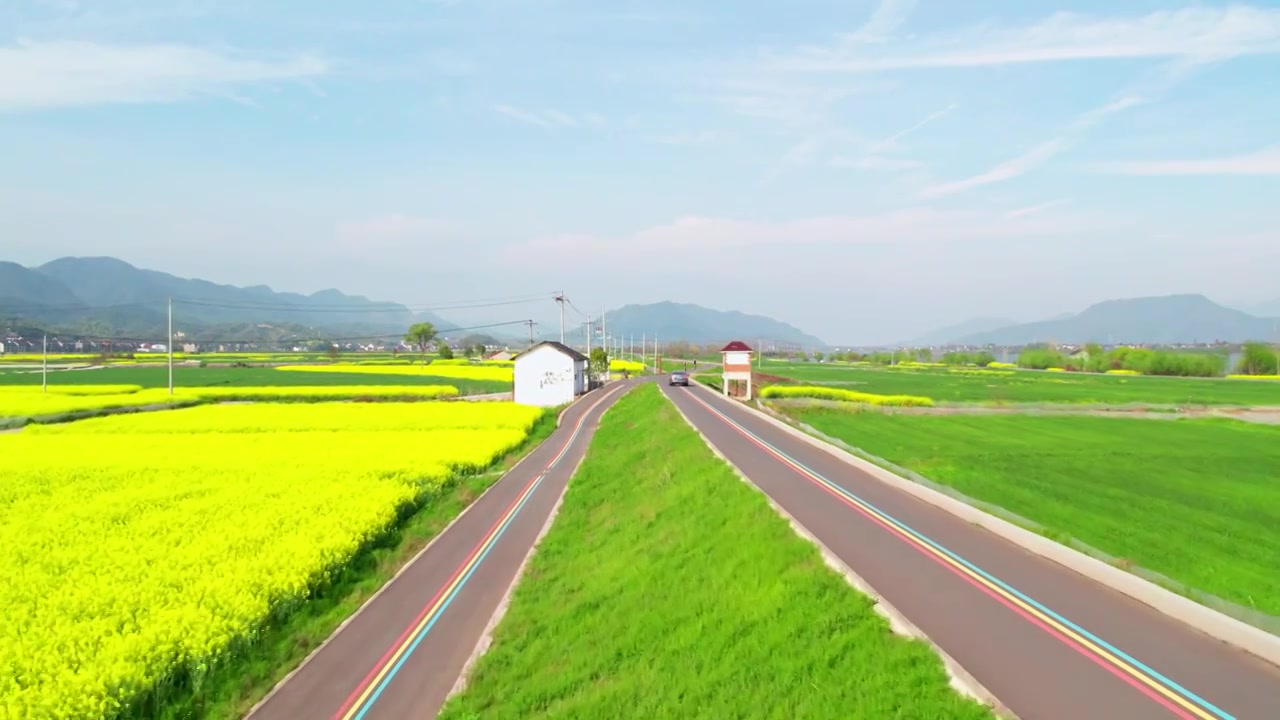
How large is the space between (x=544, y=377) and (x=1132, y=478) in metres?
54.5

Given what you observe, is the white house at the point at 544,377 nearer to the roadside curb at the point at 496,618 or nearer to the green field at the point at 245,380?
the green field at the point at 245,380

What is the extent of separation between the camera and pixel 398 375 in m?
110

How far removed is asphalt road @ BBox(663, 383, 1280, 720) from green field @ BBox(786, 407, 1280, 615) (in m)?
3.41

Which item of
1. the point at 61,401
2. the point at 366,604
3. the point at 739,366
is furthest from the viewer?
the point at 739,366

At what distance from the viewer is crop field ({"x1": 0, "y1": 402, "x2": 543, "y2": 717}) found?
11.7m

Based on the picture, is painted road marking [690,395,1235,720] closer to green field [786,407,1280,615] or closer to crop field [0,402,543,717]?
green field [786,407,1280,615]

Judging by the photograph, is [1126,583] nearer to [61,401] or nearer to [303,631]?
[303,631]

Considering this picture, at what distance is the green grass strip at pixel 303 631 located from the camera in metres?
11.6

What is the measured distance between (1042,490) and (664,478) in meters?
13.1

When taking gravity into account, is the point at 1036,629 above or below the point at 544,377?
below

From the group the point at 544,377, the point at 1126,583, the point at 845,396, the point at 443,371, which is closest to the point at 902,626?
the point at 1126,583

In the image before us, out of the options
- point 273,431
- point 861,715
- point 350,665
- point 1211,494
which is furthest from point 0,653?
point 273,431

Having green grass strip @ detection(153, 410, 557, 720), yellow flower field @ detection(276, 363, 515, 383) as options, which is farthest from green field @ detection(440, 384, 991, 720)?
yellow flower field @ detection(276, 363, 515, 383)

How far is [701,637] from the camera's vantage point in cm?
1181
